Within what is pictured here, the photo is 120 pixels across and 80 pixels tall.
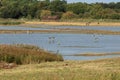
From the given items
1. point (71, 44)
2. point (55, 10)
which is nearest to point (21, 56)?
point (71, 44)

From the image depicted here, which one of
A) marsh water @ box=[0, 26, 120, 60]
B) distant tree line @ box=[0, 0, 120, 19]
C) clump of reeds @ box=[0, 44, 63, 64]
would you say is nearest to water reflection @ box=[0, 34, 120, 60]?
marsh water @ box=[0, 26, 120, 60]

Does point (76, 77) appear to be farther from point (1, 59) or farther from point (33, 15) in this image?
point (33, 15)

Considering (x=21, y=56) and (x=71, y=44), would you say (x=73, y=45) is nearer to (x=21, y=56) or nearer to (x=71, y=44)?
(x=71, y=44)

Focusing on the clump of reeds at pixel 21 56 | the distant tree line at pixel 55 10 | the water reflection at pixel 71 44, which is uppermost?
the clump of reeds at pixel 21 56

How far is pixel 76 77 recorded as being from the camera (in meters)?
14.2

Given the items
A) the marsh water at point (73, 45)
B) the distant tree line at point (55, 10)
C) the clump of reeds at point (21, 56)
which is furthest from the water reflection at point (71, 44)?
the distant tree line at point (55, 10)

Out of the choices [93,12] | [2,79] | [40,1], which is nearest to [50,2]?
[40,1]

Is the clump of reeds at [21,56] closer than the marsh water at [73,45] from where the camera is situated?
Yes

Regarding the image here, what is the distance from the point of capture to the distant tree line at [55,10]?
128625 mm

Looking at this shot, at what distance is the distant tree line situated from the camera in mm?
128625

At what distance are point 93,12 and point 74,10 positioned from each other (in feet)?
28.4

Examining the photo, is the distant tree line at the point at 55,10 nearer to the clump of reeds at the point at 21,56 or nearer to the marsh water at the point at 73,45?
the marsh water at the point at 73,45

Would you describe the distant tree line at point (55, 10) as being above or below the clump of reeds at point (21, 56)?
below

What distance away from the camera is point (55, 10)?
138500mm
